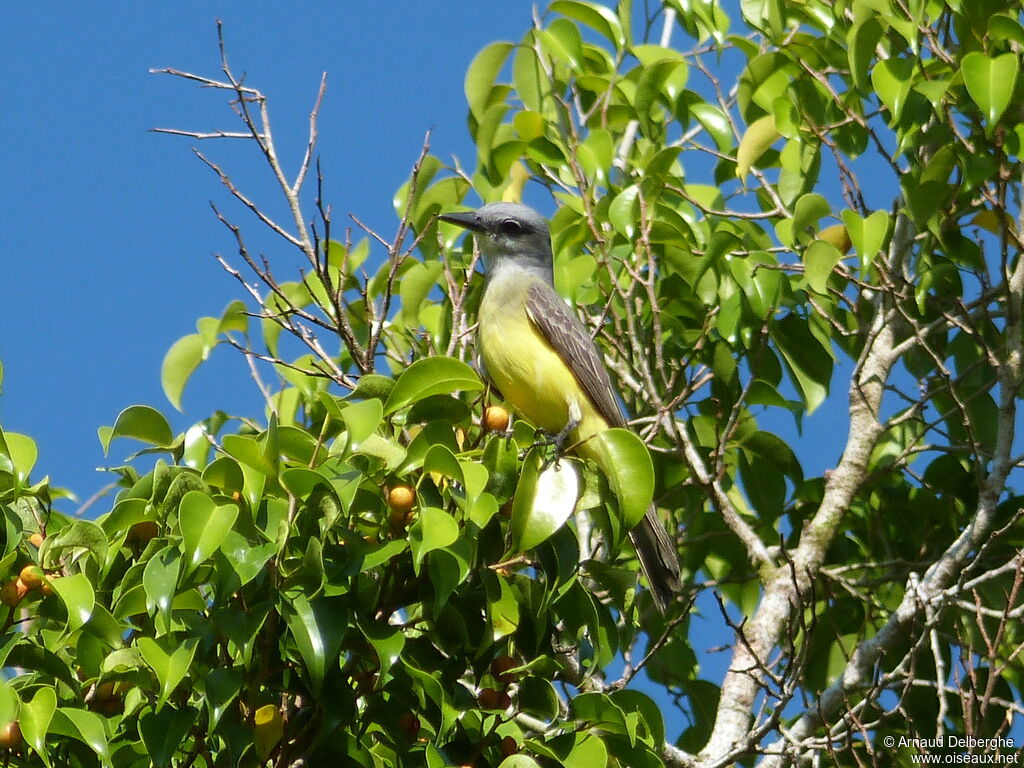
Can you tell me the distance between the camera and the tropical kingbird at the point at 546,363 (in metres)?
5.05

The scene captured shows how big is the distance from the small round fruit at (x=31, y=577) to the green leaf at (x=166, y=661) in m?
0.37

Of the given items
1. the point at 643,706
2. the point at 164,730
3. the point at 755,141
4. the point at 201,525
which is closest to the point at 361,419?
the point at 201,525

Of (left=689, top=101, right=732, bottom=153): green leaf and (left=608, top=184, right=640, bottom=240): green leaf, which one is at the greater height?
(left=689, top=101, right=732, bottom=153): green leaf

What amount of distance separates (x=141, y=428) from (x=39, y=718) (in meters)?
0.82

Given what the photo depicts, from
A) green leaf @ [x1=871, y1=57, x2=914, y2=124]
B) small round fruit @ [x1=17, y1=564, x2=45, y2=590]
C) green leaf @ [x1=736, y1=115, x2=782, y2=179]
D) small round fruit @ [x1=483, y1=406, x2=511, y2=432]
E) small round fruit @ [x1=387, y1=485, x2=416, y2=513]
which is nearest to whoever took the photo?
small round fruit @ [x1=17, y1=564, x2=45, y2=590]

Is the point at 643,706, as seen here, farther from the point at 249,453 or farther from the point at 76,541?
the point at 76,541

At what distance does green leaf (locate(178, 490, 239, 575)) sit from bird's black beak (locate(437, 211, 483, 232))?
267 centimetres

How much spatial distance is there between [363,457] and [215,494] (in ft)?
1.20

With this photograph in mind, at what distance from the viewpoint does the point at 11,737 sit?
9.43 ft

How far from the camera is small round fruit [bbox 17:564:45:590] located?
2.97m

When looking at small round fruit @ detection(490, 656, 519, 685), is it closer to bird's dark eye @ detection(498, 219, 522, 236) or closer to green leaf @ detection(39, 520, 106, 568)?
green leaf @ detection(39, 520, 106, 568)

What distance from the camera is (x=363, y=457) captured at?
10.4 feet

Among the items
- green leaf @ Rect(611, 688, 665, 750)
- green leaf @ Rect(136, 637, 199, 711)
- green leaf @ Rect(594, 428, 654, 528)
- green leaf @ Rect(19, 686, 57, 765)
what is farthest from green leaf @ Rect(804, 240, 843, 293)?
green leaf @ Rect(19, 686, 57, 765)

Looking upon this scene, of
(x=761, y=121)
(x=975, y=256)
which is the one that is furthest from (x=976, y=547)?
(x=761, y=121)
